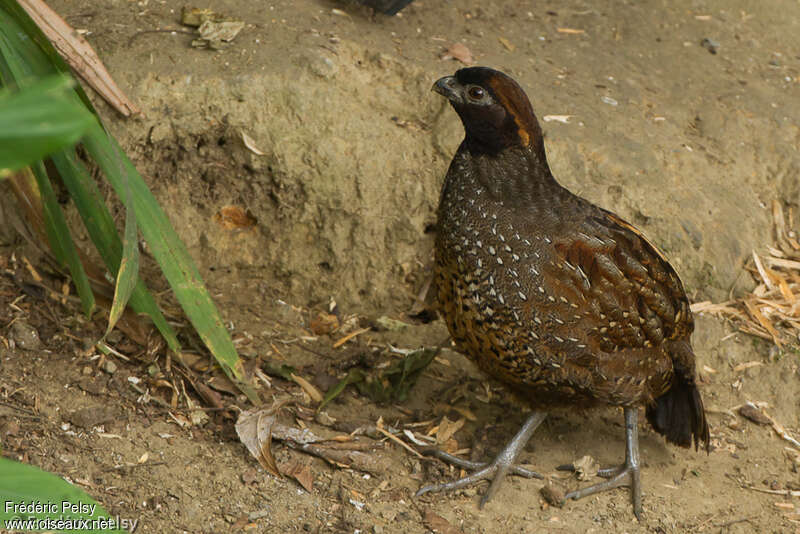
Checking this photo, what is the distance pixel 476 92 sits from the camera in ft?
11.8

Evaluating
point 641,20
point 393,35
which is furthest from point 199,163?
point 641,20

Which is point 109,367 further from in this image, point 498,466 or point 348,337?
point 498,466

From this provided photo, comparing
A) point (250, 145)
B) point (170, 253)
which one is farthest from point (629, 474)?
point (250, 145)

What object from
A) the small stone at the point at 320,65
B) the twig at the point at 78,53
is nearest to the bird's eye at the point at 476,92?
the small stone at the point at 320,65

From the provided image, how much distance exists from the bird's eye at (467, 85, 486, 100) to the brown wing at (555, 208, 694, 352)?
0.70 metres

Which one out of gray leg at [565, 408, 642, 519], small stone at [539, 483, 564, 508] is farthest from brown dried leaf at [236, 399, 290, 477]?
gray leg at [565, 408, 642, 519]

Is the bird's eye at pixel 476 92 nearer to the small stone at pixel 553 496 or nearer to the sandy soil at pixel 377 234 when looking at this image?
the sandy soil at pixel 377 234

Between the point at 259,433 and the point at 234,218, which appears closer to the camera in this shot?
the point at 259,433

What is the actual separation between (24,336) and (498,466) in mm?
2161

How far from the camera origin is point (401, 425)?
13.3ft

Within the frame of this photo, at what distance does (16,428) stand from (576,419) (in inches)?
Answer: 102

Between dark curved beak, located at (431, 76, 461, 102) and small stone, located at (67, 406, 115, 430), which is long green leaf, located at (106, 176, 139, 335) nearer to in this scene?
small stone, located at (67, 406, 115, 430)

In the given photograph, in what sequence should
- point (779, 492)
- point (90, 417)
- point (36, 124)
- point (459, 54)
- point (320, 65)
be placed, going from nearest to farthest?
point (36, 124)
point (90, 417)
point (779, 492)
point (320, 65)
point (459, 54)

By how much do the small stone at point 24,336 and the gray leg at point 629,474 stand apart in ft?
7.95
